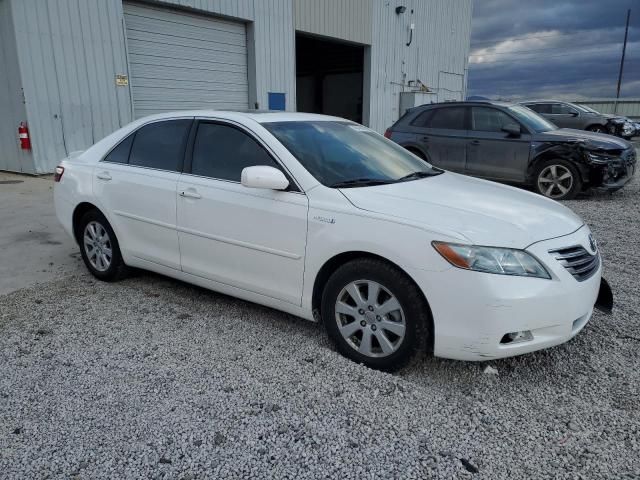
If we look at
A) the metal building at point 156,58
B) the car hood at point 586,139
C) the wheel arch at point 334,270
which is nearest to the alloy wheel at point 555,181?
the car hood at point 586,139

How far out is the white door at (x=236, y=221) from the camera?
3.26m

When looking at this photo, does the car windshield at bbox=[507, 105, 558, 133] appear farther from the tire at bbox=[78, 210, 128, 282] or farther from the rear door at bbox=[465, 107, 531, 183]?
the tire at bbox=[78, 210, 128, 282]

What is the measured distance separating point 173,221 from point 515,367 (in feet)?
8.60

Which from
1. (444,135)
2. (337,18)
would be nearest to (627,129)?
(337,18)

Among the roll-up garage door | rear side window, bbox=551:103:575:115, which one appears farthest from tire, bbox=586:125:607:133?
the roll-up garage door

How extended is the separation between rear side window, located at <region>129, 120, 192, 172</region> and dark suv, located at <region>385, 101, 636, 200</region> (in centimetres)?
626

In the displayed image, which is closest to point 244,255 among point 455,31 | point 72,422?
point 72,422

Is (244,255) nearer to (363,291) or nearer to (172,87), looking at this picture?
(363,291)

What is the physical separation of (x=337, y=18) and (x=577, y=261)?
49.0 ft

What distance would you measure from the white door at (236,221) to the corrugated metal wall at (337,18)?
1210 centimetres

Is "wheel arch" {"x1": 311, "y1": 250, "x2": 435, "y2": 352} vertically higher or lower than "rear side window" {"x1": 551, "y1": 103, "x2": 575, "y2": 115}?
lower

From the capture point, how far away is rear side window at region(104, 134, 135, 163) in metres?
4.39

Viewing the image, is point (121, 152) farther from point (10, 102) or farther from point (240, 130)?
point (10, 102)

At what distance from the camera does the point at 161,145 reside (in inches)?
164
